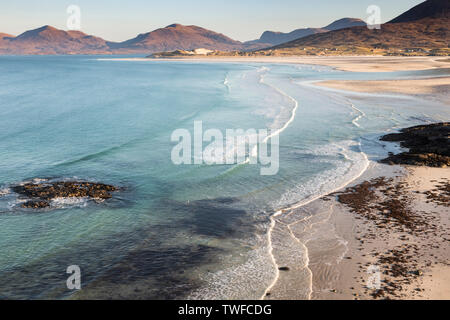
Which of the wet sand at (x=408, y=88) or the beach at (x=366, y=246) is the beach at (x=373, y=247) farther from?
the wet sand at (x=408, y=88)

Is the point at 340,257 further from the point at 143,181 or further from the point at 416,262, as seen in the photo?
the point at 143,181

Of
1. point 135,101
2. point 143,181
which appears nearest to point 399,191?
point 143,181

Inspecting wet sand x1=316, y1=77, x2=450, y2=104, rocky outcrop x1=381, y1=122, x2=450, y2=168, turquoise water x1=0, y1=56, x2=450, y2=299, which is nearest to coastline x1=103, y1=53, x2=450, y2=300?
turquoise water x1=0, y1=56, x2=450, y2=299

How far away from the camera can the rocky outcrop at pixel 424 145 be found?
16.8 metres

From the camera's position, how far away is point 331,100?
38.7 meters

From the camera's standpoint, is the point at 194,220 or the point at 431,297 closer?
the point at 431,297

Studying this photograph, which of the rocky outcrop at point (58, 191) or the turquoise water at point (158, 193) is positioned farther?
the rocky outcrop at point (58, 191)

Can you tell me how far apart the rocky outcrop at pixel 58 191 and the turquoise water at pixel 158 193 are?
45 centimetres

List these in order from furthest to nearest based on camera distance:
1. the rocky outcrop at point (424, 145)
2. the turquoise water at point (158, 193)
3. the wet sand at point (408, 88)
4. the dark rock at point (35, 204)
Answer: the wet sand at point (408, 88), the rocky outcrop at point (424, 145), the dark rock at point (35, 204), the turquoise water at point (158, 193)

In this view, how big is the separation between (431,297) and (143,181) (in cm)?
1141

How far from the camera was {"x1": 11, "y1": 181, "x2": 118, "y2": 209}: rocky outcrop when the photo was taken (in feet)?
44.7

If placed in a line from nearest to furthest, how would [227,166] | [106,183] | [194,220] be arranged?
[194,220], [106,183], [227,166]

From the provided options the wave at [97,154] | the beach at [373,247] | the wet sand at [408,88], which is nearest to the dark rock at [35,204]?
the wave at [97,154]

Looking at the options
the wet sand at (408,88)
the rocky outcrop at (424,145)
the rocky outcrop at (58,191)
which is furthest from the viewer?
the wet sand at (408,88)
